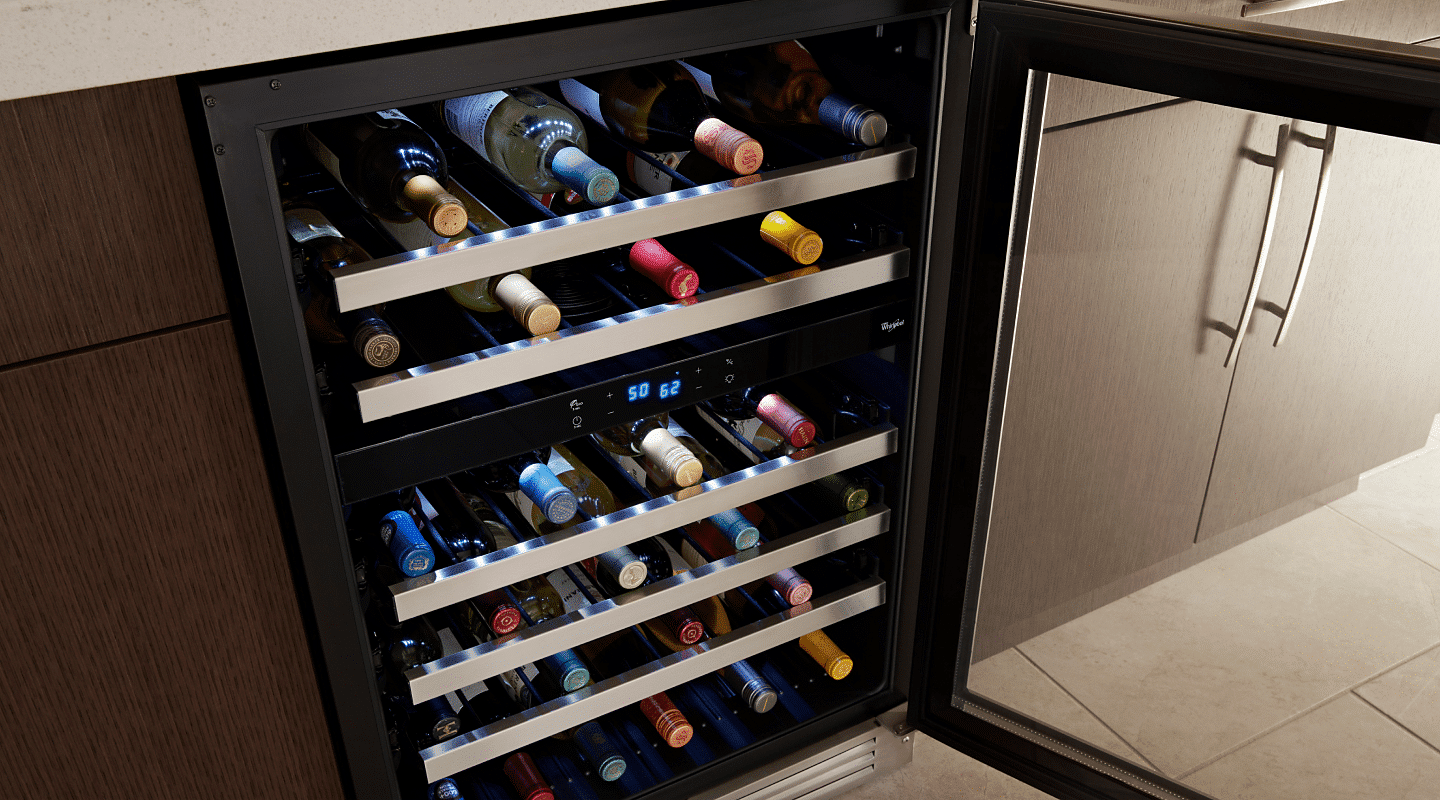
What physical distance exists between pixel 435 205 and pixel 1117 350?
0.76 meters

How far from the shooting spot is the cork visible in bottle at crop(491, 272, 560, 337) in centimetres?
95

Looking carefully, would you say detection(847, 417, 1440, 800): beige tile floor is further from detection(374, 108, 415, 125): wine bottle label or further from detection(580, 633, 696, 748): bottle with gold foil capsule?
detection(374, 108, 415, 125): wine bottle label

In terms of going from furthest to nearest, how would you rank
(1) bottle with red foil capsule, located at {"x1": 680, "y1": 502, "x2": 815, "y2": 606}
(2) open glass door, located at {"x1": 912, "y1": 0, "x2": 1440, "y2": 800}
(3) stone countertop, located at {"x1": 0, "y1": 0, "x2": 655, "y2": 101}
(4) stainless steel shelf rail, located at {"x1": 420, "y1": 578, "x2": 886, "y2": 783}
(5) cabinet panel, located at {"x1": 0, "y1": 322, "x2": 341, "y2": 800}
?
1. (1) bottle with red foil capsule, located at {"x1": 680, "y1": 502, "x2": 815, "y2": 606}
2. (4) stainless steel shelf rail, located at {"x1": 420, "y1": 578, "x2": 886, "y2": 783}
3. (2) open glass door, located at {"x1": 912, "y1": 0, "x2": 1440, "y2": 800}
4. (5) cabinet panel, located at {"x1": 0, "y1": 322, "x2": 341, "y2": 800}
5. (3) stone countertop, located at {"x1": 0, "y1": 0, "x2": 655, "y2": 101}

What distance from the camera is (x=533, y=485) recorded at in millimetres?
1081

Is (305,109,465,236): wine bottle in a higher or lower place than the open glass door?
higher

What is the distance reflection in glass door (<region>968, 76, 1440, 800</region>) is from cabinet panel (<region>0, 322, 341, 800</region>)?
73 cm

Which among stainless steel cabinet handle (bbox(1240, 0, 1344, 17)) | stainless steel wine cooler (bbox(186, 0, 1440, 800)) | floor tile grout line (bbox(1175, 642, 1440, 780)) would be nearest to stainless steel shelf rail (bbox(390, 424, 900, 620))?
stainless steel wine cooler (bbox(186, 0, 1440, 800))

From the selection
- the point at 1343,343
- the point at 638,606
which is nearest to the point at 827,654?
the point at 638,606

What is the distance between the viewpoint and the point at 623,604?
45.3 inches

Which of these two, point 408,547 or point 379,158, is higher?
point 379,158

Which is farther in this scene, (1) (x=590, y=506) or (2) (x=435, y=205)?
(1) (x=590, y=506)

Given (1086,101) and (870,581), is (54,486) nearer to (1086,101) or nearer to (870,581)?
(870,581)

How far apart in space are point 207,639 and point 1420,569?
1.07 meters

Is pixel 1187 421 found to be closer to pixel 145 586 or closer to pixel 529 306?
pixel 529 306
